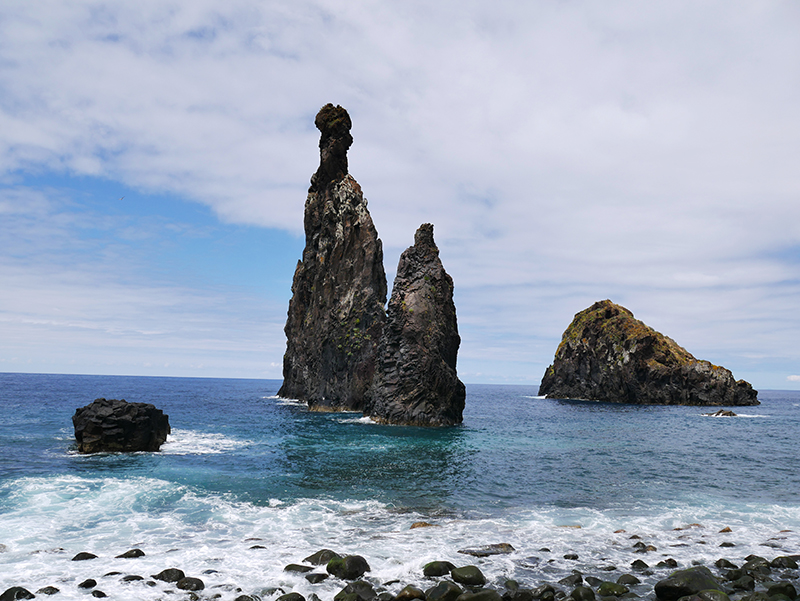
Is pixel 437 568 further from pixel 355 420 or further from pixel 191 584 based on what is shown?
pixel 355 420

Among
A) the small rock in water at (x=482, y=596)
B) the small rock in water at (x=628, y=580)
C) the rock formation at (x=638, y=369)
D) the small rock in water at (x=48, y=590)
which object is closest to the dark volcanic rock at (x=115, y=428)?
the small rock in water at (x=48, y=590)

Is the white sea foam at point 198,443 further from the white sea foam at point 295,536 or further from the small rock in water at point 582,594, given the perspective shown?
the small rock in water at point 582,594

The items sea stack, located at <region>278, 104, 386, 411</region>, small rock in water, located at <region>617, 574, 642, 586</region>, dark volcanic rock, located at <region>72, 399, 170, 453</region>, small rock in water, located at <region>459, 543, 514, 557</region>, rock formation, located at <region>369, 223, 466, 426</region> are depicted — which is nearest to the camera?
small rock in water, located at <region>617, 574, 642, 586</region>

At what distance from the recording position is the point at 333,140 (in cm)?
9025

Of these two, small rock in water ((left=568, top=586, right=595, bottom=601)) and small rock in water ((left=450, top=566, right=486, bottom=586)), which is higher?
small rock in water ((left=568, top=586, right=595, bottom=601))

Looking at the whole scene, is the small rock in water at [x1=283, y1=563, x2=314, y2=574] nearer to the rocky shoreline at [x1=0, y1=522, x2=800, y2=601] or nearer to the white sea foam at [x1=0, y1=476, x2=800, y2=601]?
the rocky shoreline at [x1=0, y1=522, x2=800, y2=601]

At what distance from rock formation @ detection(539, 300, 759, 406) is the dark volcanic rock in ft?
391

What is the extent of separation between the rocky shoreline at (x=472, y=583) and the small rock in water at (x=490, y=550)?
0.07 m

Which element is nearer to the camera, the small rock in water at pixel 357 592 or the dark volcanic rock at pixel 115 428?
the small rock in water at pixel 357 592

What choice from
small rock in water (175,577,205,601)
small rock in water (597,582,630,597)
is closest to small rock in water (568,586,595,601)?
small rock in water (597,582,630,597)

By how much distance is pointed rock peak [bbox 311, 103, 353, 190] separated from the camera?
296 ft

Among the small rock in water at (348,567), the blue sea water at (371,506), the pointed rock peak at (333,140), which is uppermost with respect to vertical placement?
the pointed rock peak at (333,140)

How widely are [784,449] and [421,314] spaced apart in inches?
1492

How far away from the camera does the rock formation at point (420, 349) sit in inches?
2263
